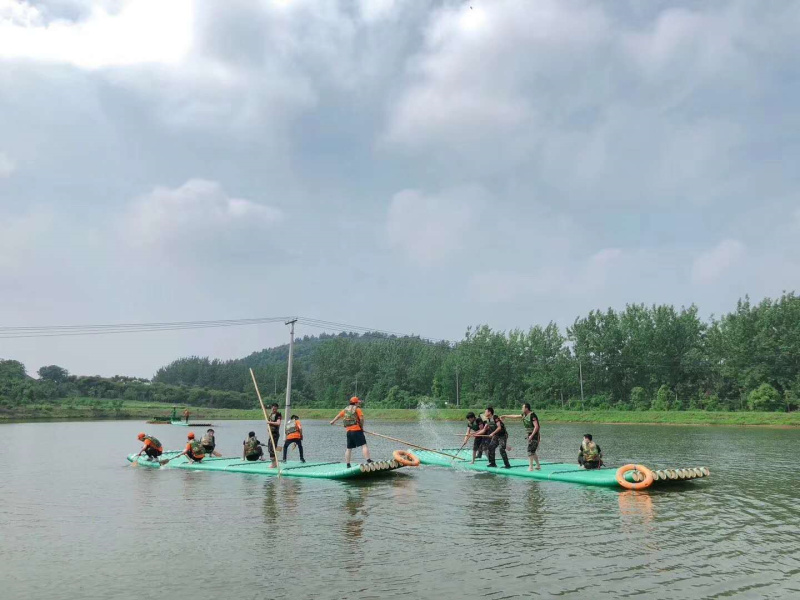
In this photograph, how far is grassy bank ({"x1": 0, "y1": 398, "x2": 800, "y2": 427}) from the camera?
201 feet

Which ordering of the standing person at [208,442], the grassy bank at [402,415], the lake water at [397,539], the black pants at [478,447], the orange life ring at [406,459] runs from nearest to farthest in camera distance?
the lake water at [397,539]
the orange life ring at [406,459]
the black pants at [478,447]
the standing person at [208,442]
the grassy bank at [402,415]

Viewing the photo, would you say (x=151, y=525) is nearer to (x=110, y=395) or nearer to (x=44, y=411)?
(x=44, y=411)

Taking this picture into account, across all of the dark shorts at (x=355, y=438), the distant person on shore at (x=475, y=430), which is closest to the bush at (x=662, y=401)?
the distant person on shore at (x=475, y=430)

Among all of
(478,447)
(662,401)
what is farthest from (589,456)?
(662,401)

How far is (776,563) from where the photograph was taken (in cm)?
979

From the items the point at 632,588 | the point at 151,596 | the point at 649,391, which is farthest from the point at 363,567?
the point at 649,391

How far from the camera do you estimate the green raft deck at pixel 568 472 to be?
696 inches

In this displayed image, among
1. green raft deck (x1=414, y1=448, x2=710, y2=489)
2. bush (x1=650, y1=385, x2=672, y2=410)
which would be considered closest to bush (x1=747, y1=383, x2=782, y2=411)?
bush (x1=650, y1=385, x2=672, y2=410)

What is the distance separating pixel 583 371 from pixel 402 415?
28.3 meters

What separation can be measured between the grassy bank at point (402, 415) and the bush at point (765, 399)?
4.84 metres

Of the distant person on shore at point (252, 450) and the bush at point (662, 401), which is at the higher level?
the bush at point (662, 401)

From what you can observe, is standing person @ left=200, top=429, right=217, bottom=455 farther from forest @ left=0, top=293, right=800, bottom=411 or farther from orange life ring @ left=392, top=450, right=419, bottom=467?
forest @ left=0, top=293, right=800, bottom=411

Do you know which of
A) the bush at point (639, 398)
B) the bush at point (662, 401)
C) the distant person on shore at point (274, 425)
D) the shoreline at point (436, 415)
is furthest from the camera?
the bush at point (639, 398)

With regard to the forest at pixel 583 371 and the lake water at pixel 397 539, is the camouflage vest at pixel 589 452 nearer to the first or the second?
the lake water at pixel 397 539
